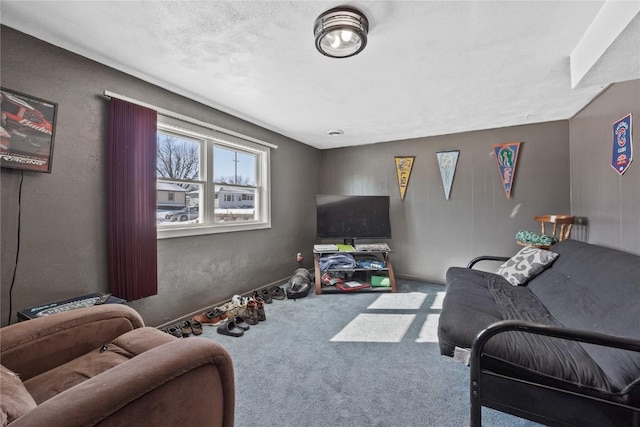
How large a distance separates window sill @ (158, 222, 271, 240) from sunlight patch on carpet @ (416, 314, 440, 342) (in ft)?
7.20

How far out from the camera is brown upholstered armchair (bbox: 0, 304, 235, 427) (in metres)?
0.72

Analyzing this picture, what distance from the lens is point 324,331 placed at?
2.48 meters

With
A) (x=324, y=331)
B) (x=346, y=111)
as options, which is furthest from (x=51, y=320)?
(x=346, y=111)

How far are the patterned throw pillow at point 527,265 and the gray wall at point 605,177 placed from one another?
1.56ft

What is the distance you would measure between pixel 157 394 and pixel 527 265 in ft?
9.45

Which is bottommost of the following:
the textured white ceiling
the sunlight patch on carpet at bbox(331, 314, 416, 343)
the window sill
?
the sunlight patch on carpet at bbox(331, 314, 416, 343)

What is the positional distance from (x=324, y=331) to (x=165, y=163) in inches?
85.3

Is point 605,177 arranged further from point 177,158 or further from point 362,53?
point 177,158

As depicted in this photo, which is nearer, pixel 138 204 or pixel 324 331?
pixel 138 204

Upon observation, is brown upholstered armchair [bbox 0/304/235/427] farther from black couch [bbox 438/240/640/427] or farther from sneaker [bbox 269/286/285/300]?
sneaker [bbox 269/286/285/300]

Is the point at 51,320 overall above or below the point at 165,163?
below

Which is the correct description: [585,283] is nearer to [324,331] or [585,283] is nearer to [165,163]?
[324,331]

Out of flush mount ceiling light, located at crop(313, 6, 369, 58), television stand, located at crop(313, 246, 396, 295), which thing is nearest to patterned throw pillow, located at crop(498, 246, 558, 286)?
television stand, located at crop(313, 246, 396, 295)

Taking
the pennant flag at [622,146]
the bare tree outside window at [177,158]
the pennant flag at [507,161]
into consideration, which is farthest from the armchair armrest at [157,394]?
the pennant flag at [507,161]
